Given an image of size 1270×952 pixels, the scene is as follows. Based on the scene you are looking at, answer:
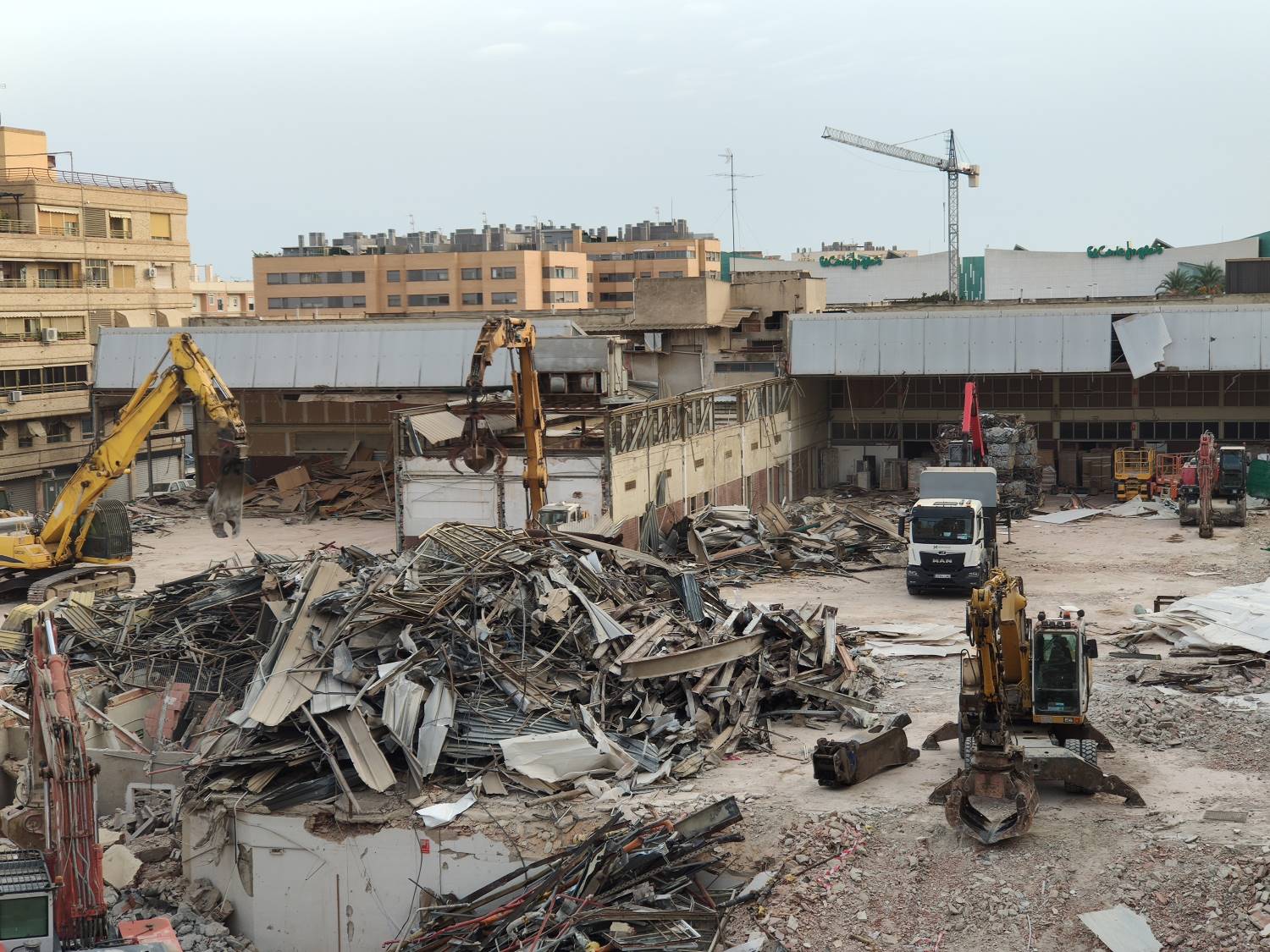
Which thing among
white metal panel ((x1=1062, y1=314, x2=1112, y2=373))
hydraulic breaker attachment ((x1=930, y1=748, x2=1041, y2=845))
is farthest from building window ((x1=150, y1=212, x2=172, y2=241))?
hydraulic breaker attachment ((x1=930, y1=748, x2=1041, y2=845))

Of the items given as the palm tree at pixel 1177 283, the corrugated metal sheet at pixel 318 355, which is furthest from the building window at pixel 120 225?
the palm tree at pixel 1177 283

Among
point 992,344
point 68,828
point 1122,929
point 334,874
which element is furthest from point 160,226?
point 1122,929

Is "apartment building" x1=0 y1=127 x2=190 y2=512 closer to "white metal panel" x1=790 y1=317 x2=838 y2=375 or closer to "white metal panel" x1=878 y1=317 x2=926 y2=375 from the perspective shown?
"white metal panel" x1=790 y1=317 x2=838 y2=375

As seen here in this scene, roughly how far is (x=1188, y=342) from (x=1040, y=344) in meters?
4.89

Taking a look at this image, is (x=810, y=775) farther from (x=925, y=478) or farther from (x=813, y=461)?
(x=813, y=461)

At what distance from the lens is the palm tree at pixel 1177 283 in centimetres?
8488

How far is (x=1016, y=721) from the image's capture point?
1939 cm

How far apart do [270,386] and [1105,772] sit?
37324 mm

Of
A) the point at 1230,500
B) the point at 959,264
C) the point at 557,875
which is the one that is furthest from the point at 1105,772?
the point at 959,264

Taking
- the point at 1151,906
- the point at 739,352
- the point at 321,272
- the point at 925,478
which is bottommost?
the point at 1151,906

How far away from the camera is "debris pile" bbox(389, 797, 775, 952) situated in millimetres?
15961

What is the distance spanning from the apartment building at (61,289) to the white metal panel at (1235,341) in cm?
3837

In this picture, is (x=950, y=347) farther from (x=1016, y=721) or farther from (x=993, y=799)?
(x=993, y=799)

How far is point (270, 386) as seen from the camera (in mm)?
50531
